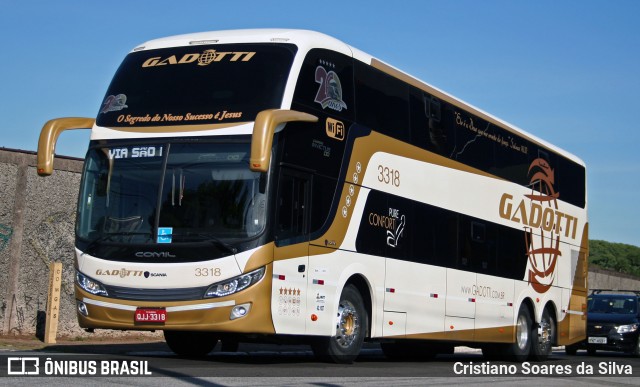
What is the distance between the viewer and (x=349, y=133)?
15.4 metres

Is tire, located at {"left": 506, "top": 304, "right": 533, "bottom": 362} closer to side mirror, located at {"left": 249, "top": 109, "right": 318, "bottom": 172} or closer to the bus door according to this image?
the bus door

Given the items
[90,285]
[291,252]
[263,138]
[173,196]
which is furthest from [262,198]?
[90,285]

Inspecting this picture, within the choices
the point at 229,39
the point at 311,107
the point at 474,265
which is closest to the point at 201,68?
the point at 229,39

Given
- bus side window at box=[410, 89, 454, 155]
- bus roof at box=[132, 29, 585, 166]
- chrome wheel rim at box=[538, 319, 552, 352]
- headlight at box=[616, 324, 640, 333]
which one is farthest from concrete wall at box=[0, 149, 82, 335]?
headlight at box=[616, 324, 640, 333]

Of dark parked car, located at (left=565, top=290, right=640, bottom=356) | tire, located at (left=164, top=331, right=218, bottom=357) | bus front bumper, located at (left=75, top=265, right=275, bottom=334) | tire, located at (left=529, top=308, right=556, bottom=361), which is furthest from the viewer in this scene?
dark parked car, located at (left=565, top=290, right=640, bottom=356)

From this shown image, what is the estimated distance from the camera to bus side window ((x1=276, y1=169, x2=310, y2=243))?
1384 cm

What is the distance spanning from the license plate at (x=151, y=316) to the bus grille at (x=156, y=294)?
0.48 feet

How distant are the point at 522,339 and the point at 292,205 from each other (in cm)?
927

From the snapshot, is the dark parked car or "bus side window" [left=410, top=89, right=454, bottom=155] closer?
"bus side window" [left=410, top=89, right=454, bottom=155]

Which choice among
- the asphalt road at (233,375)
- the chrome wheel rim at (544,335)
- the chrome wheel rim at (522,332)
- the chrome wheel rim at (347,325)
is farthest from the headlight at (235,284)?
the chrome wheel rim at (544,335)

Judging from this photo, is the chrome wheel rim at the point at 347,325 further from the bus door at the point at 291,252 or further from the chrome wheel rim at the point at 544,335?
the chrome wheel rim at the point at 544,335

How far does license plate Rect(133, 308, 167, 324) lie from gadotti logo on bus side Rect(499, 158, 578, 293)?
9.45m

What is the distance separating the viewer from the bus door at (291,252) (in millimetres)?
13758

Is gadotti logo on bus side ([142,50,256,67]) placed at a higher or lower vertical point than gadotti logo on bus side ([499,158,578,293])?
higher
